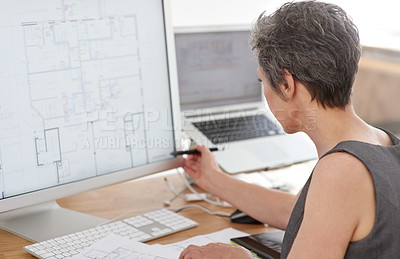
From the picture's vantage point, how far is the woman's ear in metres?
0.94

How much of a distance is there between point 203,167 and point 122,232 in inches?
12.4

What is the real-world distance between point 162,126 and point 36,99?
0.32m

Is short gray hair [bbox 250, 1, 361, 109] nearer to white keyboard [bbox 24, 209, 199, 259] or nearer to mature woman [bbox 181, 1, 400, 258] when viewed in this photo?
mature woman [bbox 181, 1, 400, 258]

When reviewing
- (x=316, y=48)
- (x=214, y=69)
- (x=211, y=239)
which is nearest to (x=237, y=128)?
(x=214, y=69)

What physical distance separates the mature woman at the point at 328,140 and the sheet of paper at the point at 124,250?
0.08m

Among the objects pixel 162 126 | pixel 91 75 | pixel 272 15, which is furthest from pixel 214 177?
pixel 272 15

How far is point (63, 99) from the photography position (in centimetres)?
119

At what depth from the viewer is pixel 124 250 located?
1.08 meters

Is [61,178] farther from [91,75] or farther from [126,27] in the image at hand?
[126,27]

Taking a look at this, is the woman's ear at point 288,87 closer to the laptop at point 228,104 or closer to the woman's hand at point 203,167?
the woman's hand at point 203,167

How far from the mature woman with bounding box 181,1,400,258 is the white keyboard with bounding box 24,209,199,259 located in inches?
8.2

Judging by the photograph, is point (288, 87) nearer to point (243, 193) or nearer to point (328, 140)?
point (328, 140)

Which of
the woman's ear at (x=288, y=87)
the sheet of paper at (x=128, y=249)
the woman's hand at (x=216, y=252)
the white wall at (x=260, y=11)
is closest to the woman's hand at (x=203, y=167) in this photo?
the sheet of paper at (x=128, y=249)

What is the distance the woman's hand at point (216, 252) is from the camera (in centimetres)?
100
